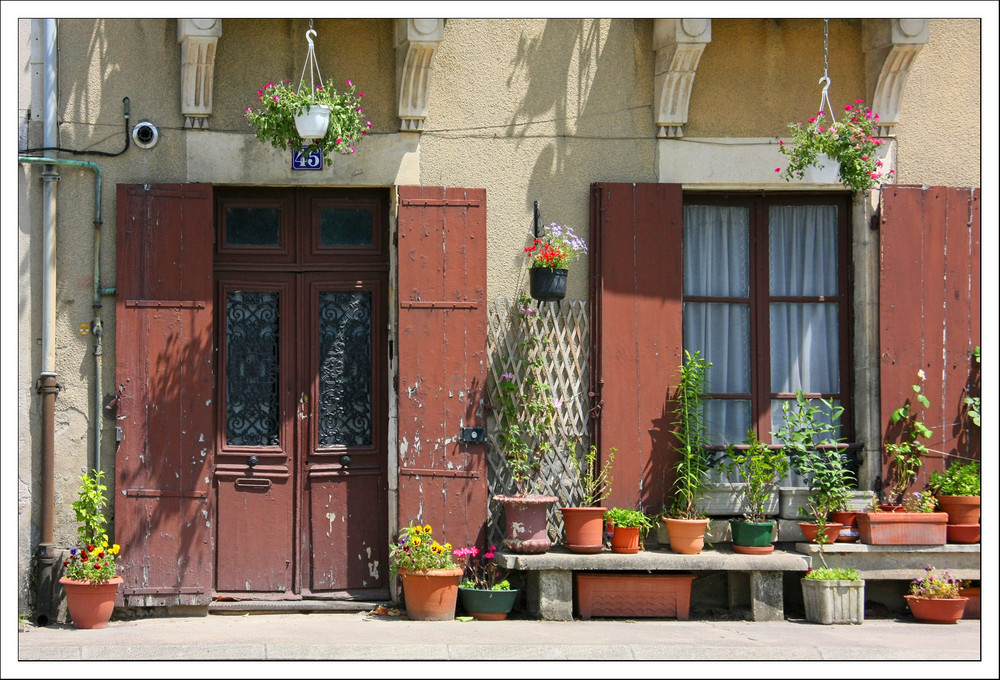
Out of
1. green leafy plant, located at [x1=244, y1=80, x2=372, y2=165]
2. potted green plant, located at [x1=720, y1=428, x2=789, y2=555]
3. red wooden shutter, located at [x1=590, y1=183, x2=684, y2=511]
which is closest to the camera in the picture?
green leafy plant, located at [x1=244, y1=80, x2=372, y2=165]

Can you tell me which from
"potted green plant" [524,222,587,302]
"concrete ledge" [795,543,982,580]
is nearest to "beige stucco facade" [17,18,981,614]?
"potted green plant" [524,222,587,302]

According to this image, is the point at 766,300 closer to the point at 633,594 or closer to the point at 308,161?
the point at 633,594

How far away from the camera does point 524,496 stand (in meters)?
7.82

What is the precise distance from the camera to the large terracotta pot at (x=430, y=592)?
7621mm

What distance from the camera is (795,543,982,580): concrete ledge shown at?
315 inches

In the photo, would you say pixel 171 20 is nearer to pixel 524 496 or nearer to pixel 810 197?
pixel 524 496

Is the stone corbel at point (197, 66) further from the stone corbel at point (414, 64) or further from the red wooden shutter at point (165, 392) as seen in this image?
the stone corbel at point (414, 64)

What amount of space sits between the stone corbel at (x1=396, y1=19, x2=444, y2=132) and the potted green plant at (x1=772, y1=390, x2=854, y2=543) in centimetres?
331

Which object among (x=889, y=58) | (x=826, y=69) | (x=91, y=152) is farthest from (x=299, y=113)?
(x=889, y=58)

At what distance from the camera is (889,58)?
26.8ft

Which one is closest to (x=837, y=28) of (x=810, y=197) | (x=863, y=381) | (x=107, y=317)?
(x=810, y=197)

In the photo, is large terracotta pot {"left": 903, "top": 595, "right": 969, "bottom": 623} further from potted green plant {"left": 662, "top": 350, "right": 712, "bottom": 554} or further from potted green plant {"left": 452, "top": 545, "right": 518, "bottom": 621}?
potted green plant {"left": 452, "top": 545, "right": 518, "bottom": 621}

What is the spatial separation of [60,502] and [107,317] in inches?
49.1

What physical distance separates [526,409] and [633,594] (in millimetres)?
1435
